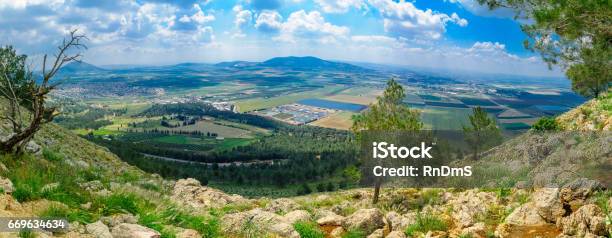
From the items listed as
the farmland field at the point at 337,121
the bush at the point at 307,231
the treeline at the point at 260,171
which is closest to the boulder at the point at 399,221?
the bush at the point at 307,231

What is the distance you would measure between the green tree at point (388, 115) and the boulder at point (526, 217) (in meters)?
12.7

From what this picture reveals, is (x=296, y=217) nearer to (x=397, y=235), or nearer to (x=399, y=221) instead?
(x=399, y=221)

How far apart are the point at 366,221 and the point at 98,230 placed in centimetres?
620

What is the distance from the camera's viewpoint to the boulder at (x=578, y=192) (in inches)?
426

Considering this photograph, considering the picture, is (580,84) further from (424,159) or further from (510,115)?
(510,115)

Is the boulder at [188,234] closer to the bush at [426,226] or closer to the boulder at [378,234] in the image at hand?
the boulder at [378,234]

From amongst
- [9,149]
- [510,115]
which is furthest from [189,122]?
[9,149]

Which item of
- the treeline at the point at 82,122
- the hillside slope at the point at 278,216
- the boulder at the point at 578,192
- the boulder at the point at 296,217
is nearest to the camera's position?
the hillside slope at the point at 278,216

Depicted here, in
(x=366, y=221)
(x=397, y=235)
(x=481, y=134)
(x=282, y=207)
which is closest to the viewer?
(x=397, y=235)

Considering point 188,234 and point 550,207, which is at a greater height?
point 550,207

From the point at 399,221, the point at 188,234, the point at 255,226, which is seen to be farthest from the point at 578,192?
the point at 188,234

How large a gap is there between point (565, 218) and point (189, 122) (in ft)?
625

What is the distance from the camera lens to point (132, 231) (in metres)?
7.38

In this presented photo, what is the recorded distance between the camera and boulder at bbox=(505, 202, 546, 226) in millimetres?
9883
